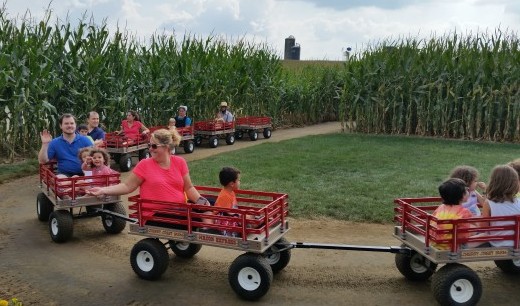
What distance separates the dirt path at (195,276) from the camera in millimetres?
5086

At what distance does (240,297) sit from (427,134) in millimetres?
15320

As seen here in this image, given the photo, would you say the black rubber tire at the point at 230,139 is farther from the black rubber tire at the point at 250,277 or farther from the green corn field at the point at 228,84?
the black rubber tire at the point at 250,277

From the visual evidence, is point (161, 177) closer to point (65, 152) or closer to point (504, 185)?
point (65, 152)

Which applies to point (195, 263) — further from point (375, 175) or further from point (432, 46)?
point (432, 46)

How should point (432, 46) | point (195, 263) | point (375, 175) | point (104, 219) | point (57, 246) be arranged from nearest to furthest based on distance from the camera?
point (195, 263) < point (57, 246) < point (104, 219) < point (375, 175) < point (432, 46)

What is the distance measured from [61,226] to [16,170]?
17.0ft

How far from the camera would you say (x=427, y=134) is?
18938mm

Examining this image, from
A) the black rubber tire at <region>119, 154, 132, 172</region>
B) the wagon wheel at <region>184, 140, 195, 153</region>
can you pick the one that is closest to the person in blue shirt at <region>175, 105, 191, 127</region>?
the wagon wheel at <region>184, 140, 195, 153</region>

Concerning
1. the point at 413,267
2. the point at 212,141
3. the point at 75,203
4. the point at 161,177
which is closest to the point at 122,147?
the point at 212,141

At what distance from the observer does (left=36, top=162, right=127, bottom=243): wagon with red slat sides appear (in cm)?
667

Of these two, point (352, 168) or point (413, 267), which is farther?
point (352, 168)

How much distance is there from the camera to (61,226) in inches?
261

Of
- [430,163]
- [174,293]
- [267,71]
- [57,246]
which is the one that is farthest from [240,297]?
[267,71]

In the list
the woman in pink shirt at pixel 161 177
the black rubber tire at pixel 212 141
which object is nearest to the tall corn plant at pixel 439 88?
the black rubber tire at pixel 212 141
